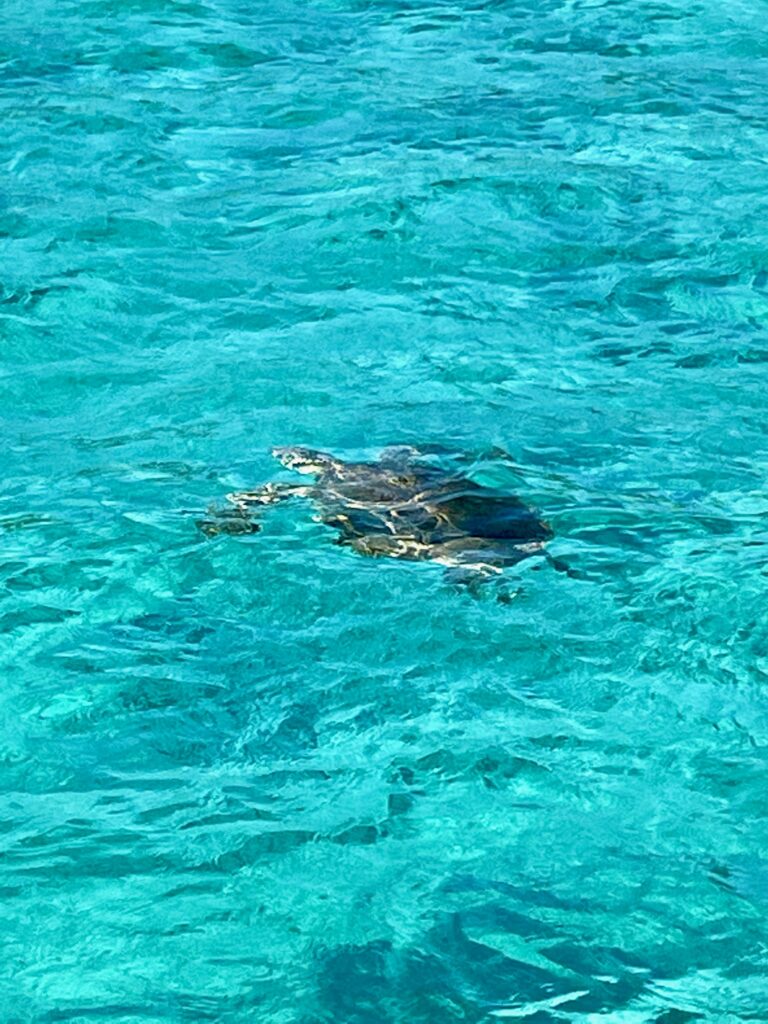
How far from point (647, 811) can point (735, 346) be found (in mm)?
3616

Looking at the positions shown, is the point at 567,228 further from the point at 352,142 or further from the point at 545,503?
the point at 545,503

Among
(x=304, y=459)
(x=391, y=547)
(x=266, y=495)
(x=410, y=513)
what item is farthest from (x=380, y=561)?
(x=304, y=459)

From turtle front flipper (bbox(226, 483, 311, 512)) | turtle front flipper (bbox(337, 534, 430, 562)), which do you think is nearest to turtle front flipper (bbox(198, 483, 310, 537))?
turtle front flipper (bbox(226, 483, 311, 512))

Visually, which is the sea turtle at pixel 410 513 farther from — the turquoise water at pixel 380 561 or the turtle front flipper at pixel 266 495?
the turquoise water at pixel 380 561

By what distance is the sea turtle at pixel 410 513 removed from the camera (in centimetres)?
638

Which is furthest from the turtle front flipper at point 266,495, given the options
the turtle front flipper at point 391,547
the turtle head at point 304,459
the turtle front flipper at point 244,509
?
the turtle front flipper at point 391,547

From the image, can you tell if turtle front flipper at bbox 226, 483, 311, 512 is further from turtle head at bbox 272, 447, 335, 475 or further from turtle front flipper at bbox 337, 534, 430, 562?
turtle front flipper at bbox 337, 534, 430, 562

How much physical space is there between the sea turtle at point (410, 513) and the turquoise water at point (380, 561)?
127 millimetres

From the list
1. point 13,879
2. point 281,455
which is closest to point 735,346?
point 281,455

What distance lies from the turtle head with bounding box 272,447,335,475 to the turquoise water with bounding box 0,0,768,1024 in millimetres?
146

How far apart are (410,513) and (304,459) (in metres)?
0.66

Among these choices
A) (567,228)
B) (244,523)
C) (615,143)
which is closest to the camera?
(244,523)

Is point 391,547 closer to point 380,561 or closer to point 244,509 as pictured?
point 380,561

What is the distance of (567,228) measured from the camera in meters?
9.38
